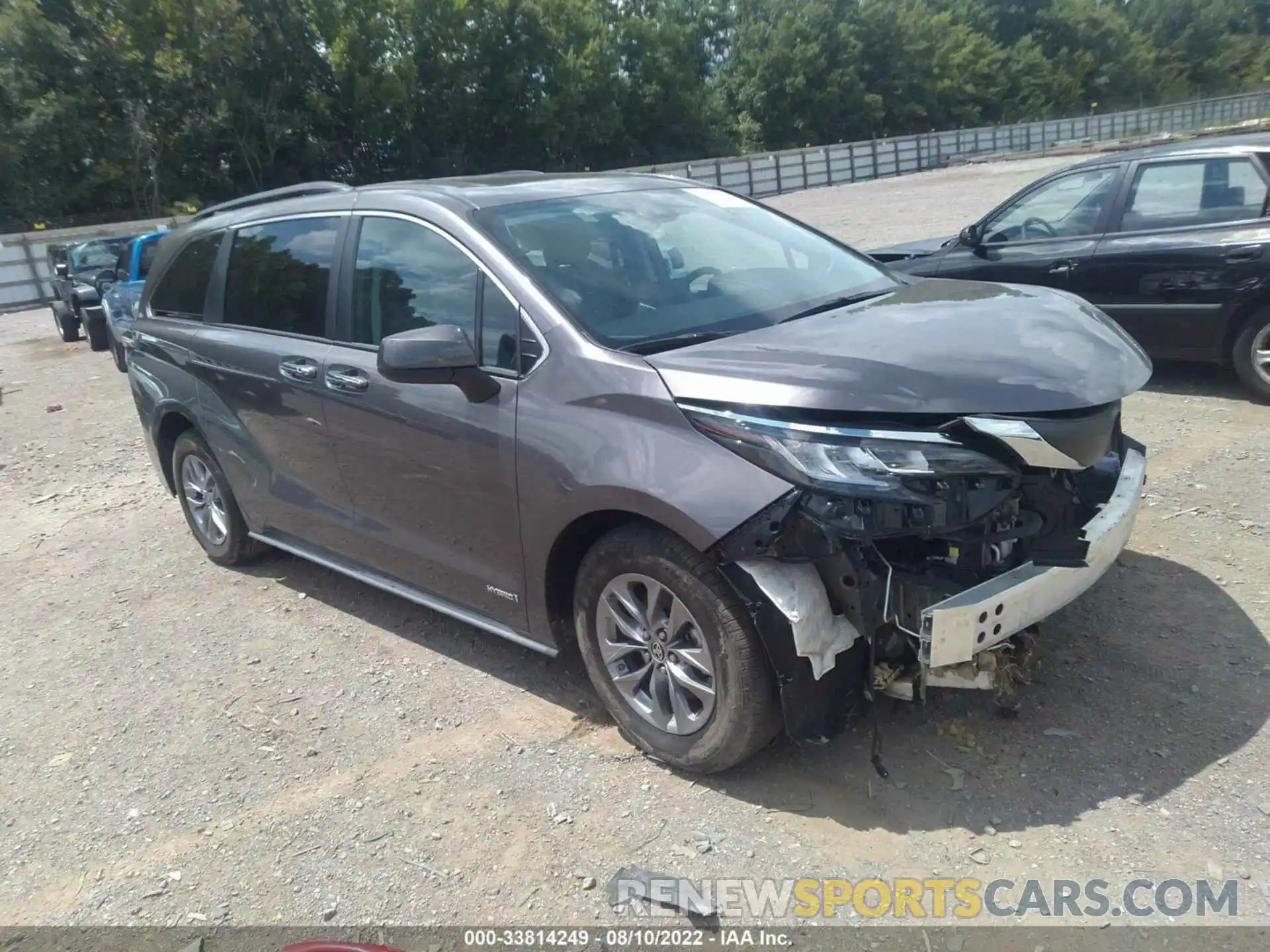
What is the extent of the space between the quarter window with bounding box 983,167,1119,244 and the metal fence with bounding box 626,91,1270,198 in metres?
20.2

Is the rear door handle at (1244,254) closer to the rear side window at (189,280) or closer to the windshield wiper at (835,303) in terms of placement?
the windshield wiper at (835,303)

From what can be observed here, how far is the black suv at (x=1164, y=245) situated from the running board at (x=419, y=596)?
5.01 metres

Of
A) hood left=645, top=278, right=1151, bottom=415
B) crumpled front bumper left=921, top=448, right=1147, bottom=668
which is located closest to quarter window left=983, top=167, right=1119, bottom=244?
hood left=645, top=278, right=1151, bottom=415

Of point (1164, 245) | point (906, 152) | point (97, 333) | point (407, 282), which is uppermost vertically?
point (906, 152)

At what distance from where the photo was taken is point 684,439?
10.0 feet

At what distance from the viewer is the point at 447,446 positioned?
3.72 meters

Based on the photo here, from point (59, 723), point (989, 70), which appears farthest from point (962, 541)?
point (989, 70)

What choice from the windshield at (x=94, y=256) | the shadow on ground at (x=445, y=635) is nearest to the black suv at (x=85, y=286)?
the windshield at (x=94, y=256)

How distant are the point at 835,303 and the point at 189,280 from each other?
11.4 feet

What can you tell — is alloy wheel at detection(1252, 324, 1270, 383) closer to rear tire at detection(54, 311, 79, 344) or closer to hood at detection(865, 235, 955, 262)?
hood at detection(865, 235, 955, 262)

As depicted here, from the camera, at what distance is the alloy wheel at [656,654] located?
3186 millimetres

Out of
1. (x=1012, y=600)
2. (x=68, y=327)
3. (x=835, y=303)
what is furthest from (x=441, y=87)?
(x=1012, y=600)

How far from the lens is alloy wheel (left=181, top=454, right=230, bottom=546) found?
18.0ft

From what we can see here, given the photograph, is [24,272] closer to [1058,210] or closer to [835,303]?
[1058,210]
